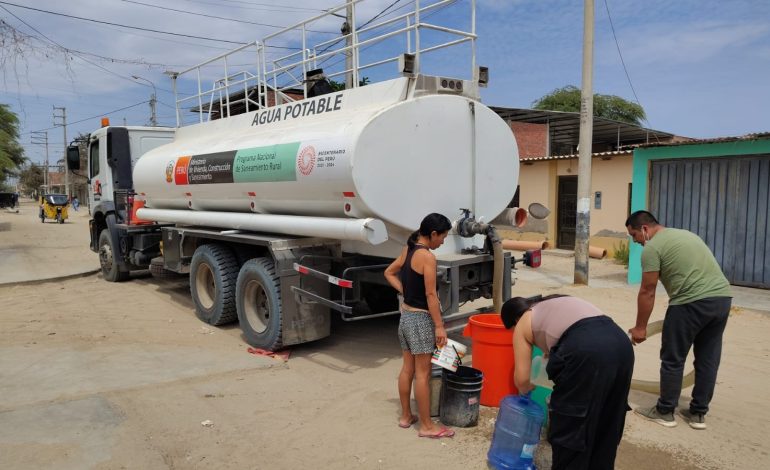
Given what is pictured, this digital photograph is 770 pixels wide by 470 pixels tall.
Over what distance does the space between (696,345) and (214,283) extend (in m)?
5.55

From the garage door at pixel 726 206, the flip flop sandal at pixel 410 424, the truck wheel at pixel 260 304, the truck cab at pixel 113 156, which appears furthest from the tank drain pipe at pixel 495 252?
the truck cab at pixel 113 156

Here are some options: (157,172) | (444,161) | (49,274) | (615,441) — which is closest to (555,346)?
(615,441)

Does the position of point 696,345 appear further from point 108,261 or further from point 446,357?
point 108,261

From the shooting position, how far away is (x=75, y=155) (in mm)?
10398

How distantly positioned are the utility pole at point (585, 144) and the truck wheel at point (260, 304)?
624 cm

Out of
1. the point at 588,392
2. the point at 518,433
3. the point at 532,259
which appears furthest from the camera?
the point at 532,259

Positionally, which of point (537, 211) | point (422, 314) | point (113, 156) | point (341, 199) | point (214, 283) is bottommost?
point (214, 283)

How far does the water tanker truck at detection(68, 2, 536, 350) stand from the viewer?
16.9 feet

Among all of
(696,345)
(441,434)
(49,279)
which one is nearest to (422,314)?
(441,434)

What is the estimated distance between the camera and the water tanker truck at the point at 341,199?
5.16m

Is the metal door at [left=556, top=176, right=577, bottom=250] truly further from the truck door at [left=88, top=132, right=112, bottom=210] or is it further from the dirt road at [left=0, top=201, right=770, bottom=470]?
the truck door at [left=88, top=132, right=112, bottom=210]

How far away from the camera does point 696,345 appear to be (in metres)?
4.18

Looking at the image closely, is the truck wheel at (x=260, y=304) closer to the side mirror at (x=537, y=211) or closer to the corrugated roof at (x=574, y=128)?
the side mirror at (x=537, y=211)

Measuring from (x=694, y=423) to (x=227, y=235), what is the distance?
5093 mm
